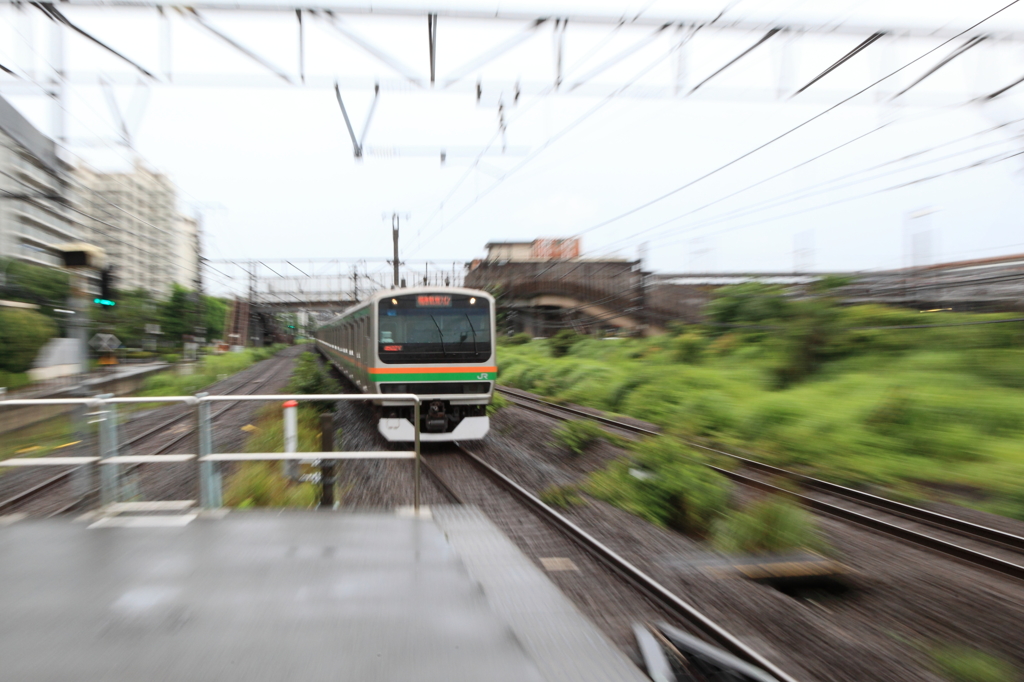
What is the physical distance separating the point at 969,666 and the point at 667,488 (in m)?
3.38

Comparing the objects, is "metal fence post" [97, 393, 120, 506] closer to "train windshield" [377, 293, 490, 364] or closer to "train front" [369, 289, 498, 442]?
"train front" [369, 289, 498, 442]

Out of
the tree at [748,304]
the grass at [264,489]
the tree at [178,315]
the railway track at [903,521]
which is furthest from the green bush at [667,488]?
the tree at [178,315]

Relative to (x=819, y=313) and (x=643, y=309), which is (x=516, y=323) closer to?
(x=643, y=309)

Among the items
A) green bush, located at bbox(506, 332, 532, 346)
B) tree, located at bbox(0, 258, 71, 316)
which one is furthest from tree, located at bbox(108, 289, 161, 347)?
green bush, located at bbox(506, 332, 532, 346)

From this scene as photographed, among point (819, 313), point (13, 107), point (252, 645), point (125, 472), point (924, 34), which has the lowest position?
point (252, 645)

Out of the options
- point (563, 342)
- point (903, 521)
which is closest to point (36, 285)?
point (563, 342)

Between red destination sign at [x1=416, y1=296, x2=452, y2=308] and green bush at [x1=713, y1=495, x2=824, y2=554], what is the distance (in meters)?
6.02

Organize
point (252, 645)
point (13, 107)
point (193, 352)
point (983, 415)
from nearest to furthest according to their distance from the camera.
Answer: point (252, 645), point (983, 415), point (13, 107), point (193, 352)

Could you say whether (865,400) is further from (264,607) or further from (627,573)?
(264,607)


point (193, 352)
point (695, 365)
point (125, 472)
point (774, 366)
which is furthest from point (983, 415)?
point (193, 352)

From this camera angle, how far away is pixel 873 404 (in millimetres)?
10414

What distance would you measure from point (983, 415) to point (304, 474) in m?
10.3

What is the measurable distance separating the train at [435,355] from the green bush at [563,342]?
17.1 m

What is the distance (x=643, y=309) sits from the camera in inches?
1049
